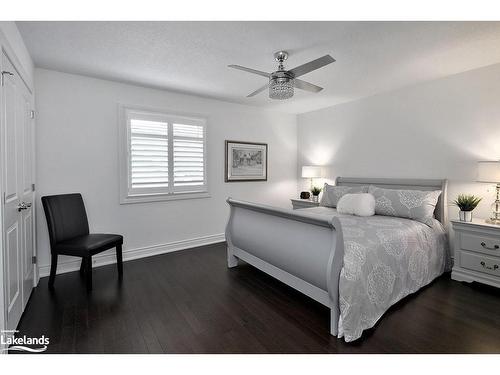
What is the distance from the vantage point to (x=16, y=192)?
2111 millimetres

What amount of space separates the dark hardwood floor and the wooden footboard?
0.24 metres

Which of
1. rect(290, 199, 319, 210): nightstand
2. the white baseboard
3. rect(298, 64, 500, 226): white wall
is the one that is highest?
rect(298, 64, 500, 226): white wall

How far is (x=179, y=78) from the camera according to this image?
346cm

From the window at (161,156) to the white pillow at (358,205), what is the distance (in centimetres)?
227

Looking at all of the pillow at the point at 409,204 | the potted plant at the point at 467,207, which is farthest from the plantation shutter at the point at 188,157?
the potted plant at the point at 467,207

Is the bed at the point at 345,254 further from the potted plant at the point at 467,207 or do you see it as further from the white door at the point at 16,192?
the white door at the point at 16,192

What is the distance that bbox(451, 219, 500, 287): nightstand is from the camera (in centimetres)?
276

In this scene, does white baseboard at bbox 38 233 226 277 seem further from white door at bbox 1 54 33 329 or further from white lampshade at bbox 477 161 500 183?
white lampshade at bbox 477 161 500 183

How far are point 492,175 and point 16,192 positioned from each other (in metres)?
4.56

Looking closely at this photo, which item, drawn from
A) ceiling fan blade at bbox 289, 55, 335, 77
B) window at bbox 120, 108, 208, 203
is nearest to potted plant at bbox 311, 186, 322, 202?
window at bbox 120, 108, 208, 203

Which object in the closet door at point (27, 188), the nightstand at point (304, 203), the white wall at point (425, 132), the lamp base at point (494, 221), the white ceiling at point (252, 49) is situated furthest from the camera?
the nightstand at point (304, 203)

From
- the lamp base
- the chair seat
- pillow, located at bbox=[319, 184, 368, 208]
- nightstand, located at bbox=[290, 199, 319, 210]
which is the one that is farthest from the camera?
nightstand, located at bbox=[290, 199, 319, 210]

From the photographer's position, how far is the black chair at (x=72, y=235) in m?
2.71
